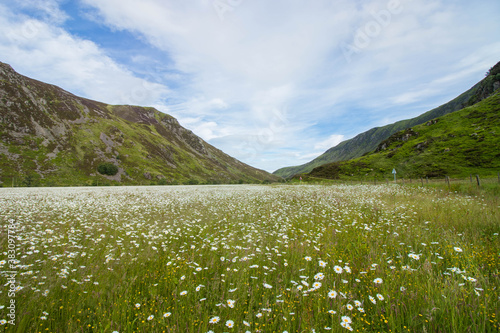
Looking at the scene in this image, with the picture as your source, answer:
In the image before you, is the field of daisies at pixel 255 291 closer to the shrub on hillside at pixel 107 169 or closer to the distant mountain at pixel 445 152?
the distant mountain at pixel 445 152

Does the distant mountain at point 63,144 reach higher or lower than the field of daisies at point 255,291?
higher

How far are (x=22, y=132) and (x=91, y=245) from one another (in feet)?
496

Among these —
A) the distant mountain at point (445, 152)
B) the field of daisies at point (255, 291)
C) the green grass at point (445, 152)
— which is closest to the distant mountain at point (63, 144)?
the distant mountain at point (445, 152)

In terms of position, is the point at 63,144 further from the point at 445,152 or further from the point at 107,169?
the point at 445,152

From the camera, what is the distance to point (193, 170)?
189 m

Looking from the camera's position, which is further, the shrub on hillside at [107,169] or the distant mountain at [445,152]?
the shrub on hillside at [107,169]

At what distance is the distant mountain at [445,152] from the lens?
251ft

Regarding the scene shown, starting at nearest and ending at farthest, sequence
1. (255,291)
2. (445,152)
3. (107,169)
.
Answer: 1. (255,291)
2. (445,152)
3. (107,169)

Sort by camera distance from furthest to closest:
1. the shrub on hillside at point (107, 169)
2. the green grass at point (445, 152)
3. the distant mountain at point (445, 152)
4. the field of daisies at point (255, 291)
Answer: the shrub on hillside at point (107, 169) → the distant mountain at point (445, 152) → the green grass at point (445, 152) → the field of daisies at point (255, 291)

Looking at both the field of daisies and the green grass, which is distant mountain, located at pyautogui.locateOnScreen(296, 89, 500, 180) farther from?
the field of daisies

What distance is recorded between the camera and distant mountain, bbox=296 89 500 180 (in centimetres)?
7644

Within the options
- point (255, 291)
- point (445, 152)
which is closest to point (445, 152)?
point (445, 152)

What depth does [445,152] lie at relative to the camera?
90125 mm

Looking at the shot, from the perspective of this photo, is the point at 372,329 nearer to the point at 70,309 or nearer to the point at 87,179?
the point at 70,309
